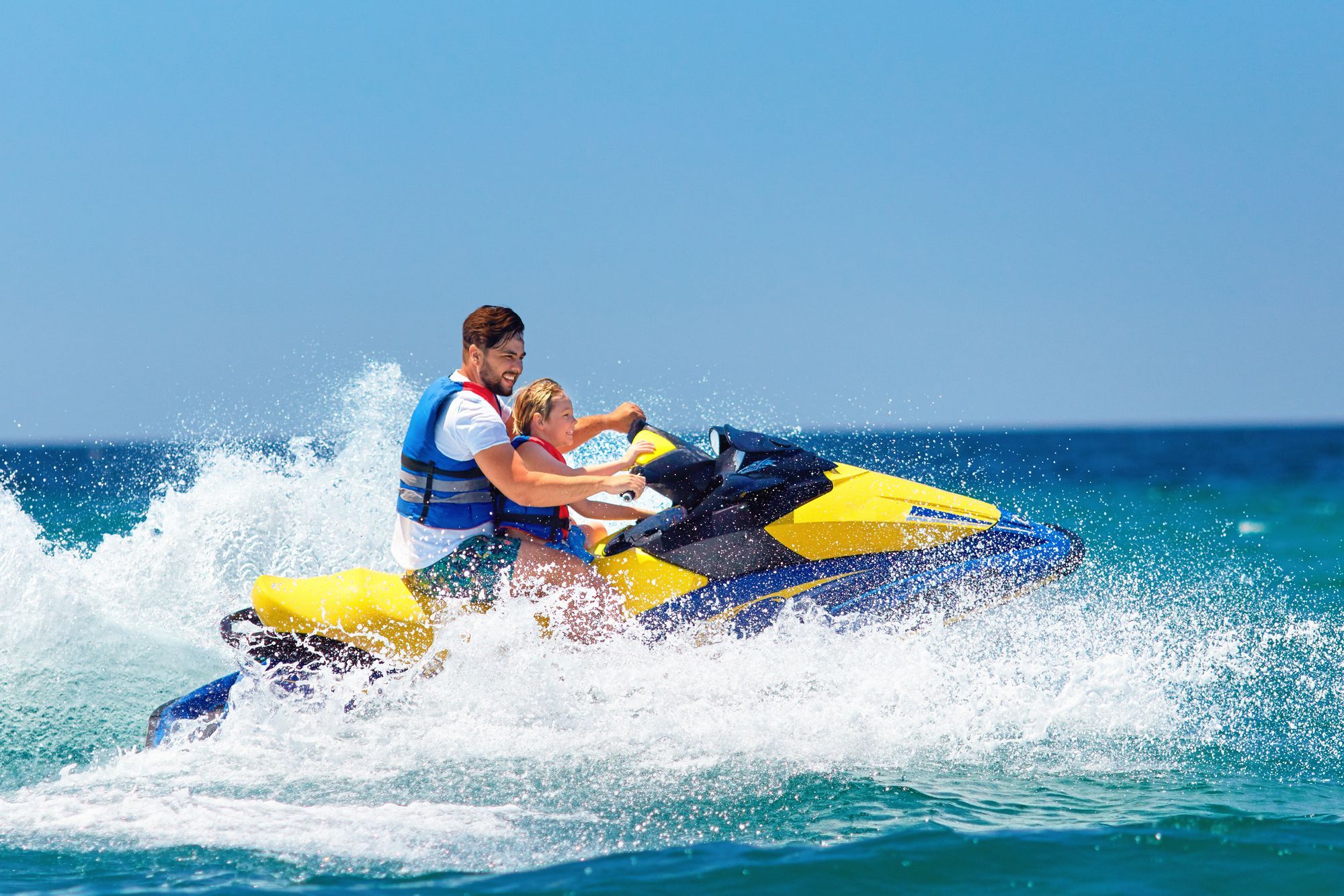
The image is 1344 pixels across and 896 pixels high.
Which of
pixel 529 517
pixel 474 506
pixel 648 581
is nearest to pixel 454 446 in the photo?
pixel 474 506

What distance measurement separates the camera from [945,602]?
12.0 feet

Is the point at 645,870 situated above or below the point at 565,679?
below

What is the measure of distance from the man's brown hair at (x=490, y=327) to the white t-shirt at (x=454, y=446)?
13cm

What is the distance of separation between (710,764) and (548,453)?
43.5 inches

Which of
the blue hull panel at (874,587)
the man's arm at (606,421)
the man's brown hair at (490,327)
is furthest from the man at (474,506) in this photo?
the man's arm at (606,421)

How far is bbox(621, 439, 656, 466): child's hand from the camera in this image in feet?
12.2

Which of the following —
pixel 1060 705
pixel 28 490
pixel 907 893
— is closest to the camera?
pixel 907 893

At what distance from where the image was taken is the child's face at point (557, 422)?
3.76 m

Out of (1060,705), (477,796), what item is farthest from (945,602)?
(477,796)

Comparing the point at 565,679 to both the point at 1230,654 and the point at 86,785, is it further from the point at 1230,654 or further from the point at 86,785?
→ the point at 1230,654

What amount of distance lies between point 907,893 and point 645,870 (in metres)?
0.62

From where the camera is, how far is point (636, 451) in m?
3.77

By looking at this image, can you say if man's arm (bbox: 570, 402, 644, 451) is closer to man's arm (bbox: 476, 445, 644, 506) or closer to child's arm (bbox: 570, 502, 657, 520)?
child's arm (bbox: 570, 502, 657, 520)

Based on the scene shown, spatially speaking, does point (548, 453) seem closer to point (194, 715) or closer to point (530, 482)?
point (530, 482)
